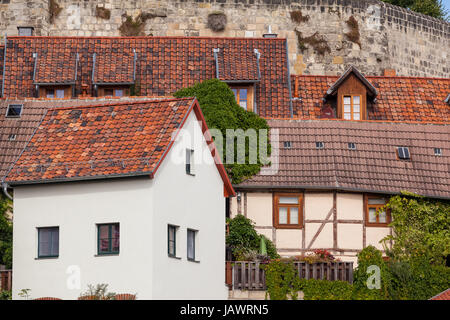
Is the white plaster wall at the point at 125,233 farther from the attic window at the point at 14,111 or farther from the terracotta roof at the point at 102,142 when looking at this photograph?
the attic window at the point at 14,111

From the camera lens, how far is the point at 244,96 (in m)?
50.9

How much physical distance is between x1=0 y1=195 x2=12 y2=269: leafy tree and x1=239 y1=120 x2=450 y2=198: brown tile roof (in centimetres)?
731

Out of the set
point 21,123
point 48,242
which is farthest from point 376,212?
point 21,123

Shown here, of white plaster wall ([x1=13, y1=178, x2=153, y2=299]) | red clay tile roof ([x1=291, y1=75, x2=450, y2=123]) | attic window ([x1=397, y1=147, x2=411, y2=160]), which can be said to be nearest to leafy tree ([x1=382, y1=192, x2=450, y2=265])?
attic window ([x1=397, y1=147, x2=411, y2=160])

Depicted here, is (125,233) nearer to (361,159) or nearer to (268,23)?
(361,159)

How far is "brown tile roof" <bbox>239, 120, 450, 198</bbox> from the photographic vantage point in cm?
4412

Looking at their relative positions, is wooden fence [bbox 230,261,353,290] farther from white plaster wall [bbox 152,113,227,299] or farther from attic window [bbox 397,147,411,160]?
attic window [bbox 397,147,411,160]

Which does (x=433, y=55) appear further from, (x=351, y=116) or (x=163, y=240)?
(x=163, y=240)

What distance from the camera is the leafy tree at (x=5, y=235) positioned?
40.1 m

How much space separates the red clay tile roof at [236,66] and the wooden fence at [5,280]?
14486 millimetres

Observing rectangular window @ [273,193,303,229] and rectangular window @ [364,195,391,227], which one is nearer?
rectangular window @ [273,193,303,229]

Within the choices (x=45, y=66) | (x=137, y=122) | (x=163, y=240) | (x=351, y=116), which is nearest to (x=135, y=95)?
(x=45, y=66)

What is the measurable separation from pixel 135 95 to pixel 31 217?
43.7ft

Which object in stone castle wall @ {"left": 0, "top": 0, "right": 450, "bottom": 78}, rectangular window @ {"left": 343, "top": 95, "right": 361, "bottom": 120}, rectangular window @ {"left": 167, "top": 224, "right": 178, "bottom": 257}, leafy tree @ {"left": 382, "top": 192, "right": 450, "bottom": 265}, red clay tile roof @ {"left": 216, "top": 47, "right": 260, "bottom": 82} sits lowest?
rectangular window @ {"left": 167, "top": 224, "right": 178, "bottom": 257}
